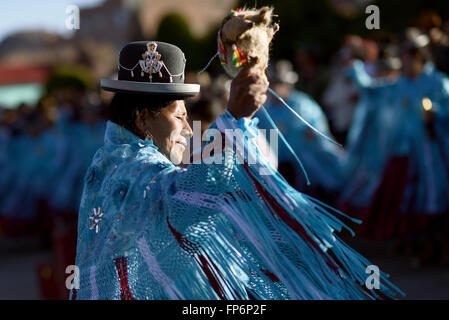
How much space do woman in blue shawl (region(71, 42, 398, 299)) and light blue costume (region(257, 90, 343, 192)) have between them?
5409 mm

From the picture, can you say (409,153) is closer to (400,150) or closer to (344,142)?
(400,150)

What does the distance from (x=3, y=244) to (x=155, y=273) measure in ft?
28.0

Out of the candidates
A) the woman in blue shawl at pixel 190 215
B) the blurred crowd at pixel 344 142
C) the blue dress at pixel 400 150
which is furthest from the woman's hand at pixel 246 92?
the blue dress at pixel 400 150

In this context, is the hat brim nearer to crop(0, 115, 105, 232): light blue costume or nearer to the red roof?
crop(0, 115, 105, 232): light blue costume

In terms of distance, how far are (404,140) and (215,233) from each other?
485cm

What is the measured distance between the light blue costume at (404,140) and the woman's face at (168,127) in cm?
436

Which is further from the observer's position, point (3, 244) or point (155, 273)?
point (3, 244)

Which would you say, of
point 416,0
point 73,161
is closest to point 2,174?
point 73,161

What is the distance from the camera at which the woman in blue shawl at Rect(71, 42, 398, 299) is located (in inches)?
78.6

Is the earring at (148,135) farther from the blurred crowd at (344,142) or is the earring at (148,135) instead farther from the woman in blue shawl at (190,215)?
the blurred crowd at (344,142)

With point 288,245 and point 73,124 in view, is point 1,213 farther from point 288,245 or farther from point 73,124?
point 288,245

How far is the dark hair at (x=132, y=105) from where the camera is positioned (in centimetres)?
Answer: 225

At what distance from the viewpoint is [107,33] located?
180 feet

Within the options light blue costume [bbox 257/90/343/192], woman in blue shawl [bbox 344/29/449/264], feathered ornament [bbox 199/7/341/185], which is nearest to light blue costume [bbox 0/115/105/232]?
light blue costume [bbox 257/90/343/192]
